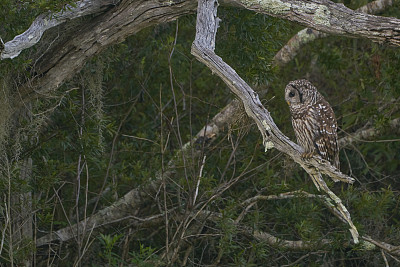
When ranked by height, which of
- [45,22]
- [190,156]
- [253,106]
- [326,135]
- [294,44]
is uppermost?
[45,22]

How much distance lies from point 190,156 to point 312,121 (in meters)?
1.29

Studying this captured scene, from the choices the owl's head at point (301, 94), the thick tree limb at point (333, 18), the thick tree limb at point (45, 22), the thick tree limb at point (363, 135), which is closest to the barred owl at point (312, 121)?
the owl's head at point (301, 94)

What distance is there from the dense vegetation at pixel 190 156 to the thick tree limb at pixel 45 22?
0.09 meters

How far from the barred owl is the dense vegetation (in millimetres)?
237

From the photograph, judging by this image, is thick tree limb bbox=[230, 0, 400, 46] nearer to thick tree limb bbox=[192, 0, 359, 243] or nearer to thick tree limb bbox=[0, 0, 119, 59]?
thick tree limb bbox=[192, 0, 359, 243]

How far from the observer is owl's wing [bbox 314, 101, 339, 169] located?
16.2ft

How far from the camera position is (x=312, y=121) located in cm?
498

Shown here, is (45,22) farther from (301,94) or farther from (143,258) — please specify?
(143,258)

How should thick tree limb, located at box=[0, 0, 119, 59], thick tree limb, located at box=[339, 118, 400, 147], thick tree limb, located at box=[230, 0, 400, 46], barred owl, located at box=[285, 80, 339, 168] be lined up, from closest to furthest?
1. thick tree limb, located at box=[230, 0, 400, 46]
2. thick tree limb, located at box=[0, 0, 119, 59]
3. barred owl, located at box=[285, 80, 339, 168]
4. thick tree limb, located at box=[339, 118, 400, 147]

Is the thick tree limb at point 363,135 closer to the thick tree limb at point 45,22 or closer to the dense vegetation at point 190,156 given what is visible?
the dense vegetation at point 190,156

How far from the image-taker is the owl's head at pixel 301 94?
5.05 meters

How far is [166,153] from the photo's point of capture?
613 cm

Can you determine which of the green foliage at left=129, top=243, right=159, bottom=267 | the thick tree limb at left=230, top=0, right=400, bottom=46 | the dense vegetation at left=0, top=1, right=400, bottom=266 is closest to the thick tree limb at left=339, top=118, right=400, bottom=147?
the dense vegetation at left=0, top=1, right=400, bottom=266

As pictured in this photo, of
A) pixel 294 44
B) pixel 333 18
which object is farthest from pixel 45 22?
pixel 294 44
